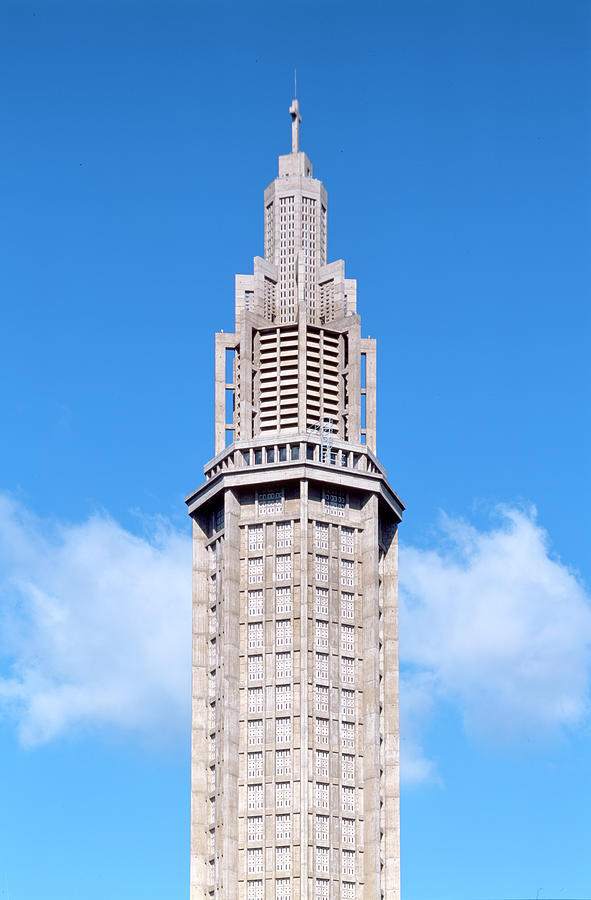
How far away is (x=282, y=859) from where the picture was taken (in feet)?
479

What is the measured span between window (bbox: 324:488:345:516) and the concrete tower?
0.17 meters

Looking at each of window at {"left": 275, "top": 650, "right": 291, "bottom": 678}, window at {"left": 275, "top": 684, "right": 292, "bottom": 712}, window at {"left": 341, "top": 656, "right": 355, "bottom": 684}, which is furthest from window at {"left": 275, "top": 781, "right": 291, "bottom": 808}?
window at {"left": 341, "top": 656, "right": 355, "bottom": 684}

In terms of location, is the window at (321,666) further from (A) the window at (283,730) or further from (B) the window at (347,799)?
(B) the window at (347,799)

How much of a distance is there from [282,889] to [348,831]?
264 inches

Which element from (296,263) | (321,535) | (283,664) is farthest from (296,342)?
(283,664)

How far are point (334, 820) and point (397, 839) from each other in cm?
651

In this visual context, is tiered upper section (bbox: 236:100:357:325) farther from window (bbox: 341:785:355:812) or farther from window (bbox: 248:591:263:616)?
window (bbox: 341:785:355:812)

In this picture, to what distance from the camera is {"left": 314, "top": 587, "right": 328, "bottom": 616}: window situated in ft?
501

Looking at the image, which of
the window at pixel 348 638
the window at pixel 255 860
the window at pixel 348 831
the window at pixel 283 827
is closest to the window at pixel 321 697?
the window at pixel 348 638

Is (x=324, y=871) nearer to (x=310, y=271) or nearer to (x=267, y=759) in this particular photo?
(x=267, y=759)

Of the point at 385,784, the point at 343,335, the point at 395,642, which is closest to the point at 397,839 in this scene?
the point at 385,784

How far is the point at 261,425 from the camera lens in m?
160

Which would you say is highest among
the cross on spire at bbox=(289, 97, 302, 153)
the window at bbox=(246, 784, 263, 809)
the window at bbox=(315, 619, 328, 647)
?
the cross on spire at bbox=(289, 97, 302, 153)

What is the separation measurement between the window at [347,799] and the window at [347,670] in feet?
26.8
